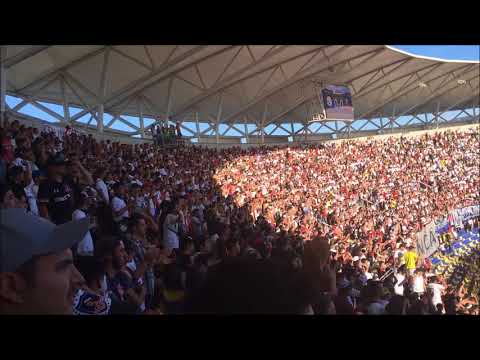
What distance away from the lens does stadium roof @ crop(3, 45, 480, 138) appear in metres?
9.58

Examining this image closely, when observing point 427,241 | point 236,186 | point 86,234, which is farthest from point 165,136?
point 86,234

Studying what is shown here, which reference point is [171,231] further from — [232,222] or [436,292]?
[436,292]

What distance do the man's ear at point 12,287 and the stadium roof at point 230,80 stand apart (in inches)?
240

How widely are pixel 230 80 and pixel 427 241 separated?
8322mm

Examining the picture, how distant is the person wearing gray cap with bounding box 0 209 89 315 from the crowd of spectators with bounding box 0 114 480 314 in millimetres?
47

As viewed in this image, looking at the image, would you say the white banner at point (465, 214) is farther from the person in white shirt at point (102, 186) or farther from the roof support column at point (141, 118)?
the roof support column at point (141, 118)

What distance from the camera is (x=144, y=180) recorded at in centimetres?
486

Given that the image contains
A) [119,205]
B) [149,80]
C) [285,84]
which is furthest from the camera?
[285,84]

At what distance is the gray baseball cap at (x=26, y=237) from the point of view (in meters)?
1.11

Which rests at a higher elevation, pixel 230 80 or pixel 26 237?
pixel 230 80

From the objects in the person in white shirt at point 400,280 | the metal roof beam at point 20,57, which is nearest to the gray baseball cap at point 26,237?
the person in white shirt at point 400,280

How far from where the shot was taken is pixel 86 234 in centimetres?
247
